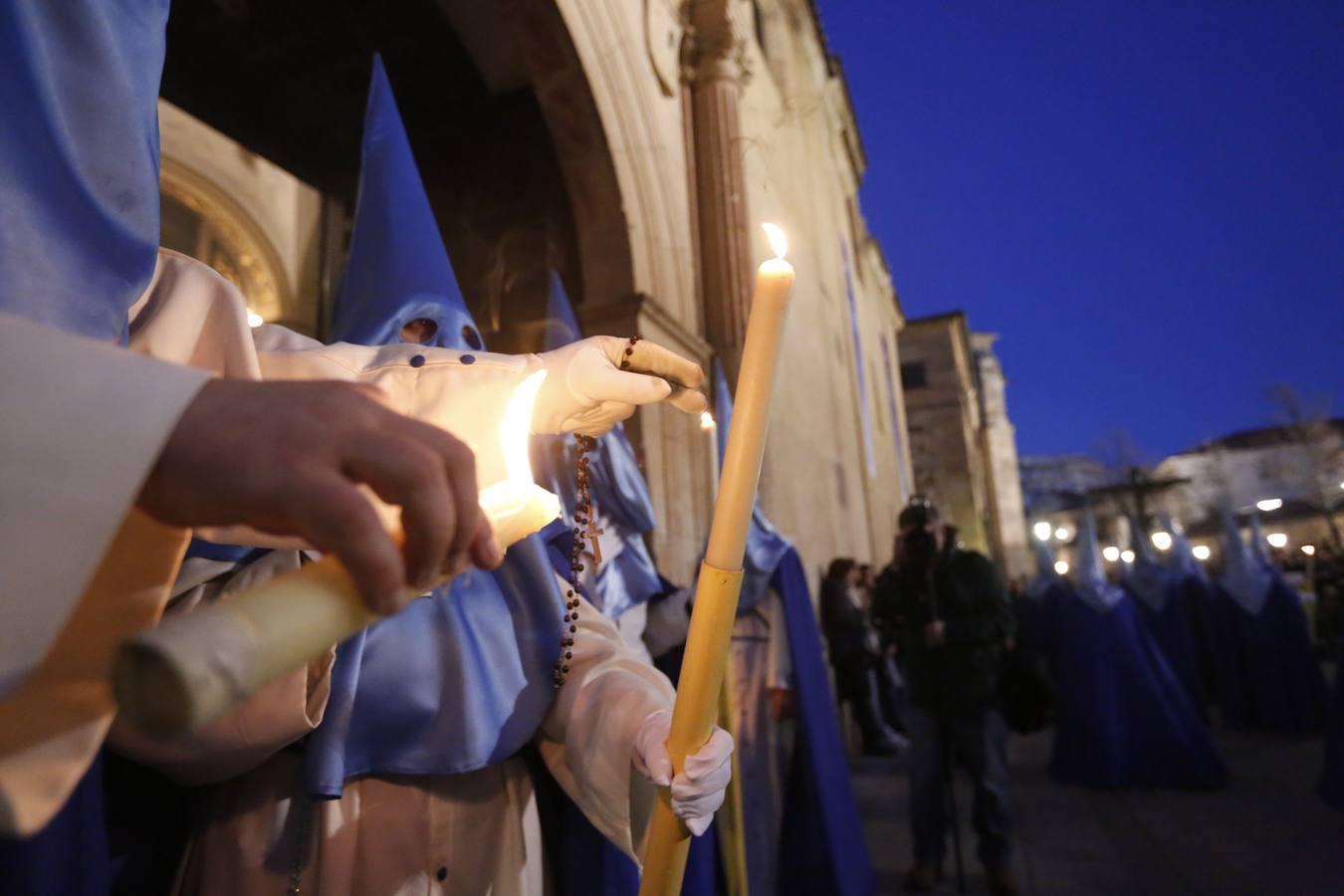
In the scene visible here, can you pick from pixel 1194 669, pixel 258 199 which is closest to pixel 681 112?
pixel 258 199

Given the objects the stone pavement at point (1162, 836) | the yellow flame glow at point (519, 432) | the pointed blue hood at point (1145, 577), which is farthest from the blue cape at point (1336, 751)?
the yellow flame glow at point (519, 432)

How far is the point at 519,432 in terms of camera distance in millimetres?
683

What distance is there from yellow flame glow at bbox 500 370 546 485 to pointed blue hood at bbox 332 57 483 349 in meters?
0.80

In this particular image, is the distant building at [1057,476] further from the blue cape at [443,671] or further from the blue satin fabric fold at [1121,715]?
the blue cape at [443,671]

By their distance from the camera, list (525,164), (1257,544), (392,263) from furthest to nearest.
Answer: (1257,544) → (525,164) → (392,263)

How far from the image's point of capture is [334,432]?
453 mm

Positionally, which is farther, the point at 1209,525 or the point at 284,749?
the point at 1209,525

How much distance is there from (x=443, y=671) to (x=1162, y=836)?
15.9 ft

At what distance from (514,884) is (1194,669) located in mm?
7868

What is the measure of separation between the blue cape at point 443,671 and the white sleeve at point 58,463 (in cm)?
73

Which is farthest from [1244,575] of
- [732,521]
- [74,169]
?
[74,169]

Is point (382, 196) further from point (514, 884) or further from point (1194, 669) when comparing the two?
point (1194, 669)

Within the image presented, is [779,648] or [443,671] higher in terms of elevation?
[443,671]

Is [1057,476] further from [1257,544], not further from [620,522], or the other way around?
[620,522]
